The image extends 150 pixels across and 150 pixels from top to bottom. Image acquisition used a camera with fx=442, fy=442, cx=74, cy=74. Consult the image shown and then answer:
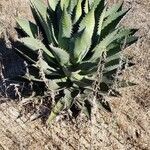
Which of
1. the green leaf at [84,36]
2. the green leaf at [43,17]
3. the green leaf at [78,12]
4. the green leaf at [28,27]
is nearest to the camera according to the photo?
the green leaf at [84,36]

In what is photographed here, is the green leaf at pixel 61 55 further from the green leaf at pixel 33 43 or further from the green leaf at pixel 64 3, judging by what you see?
the green leaf at pixel 64 3

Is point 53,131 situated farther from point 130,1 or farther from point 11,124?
point 130,1

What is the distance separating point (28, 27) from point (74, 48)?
1.95ft

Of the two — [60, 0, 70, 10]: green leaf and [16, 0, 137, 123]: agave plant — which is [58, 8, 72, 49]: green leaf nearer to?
[16, 0, 137, 123]: agave plant

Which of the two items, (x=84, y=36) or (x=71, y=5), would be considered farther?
(x=71, y=5)

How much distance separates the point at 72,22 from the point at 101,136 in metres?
1.15

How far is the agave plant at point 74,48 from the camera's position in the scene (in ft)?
13.0

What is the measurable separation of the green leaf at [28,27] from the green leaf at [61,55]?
0.39 metres

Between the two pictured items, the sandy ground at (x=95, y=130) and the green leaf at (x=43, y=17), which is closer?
the green leaf at (x=43, y=17)

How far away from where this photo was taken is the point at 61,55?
3.95 meters

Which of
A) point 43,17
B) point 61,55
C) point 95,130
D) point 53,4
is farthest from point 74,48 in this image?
point 95,130

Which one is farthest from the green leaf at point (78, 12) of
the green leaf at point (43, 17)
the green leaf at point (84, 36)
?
the green leaf at point (43, 17)

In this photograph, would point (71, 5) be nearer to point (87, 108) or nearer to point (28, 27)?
point (28, 27)

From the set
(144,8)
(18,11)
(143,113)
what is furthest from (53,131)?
(144,8)
